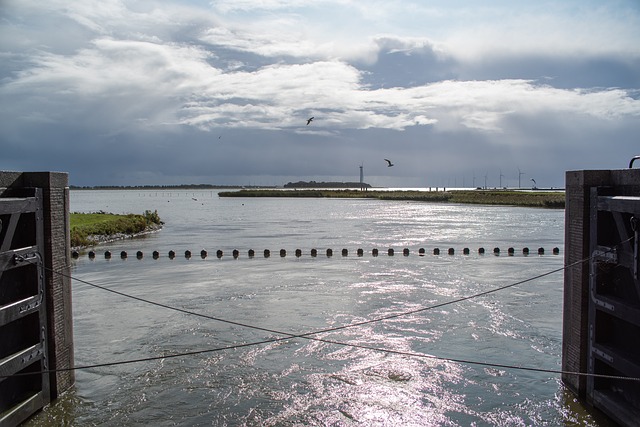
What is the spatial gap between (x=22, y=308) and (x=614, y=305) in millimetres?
10012

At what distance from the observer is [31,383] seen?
9781 mm

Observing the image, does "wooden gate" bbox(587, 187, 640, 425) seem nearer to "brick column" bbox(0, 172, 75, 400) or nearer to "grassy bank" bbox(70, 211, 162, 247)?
"brick column" bbox(0, 172, 75, 400)

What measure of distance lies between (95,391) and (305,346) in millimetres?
5133

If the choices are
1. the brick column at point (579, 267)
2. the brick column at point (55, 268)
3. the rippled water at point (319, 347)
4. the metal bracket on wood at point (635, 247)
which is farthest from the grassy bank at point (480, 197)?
the brick column at point (55, 268)

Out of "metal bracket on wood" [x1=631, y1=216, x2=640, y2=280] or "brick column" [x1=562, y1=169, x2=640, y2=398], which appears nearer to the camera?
"metal bracket on wood" [x1=631, y1=216, x2=640, y2=280]

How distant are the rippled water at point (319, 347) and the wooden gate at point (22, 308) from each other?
682 millimetres

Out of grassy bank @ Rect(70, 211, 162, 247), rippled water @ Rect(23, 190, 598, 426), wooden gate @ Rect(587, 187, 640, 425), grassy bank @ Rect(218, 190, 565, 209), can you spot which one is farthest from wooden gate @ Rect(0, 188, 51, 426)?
grassy bank @ Rect(218, 190, 565, 209)

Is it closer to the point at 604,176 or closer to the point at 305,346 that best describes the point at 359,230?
the point at 305,346

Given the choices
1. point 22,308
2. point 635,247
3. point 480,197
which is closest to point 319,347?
point 22,308

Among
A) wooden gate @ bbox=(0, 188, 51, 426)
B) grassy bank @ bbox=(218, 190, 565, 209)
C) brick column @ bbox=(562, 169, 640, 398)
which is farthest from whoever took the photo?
grassy bank @ bbox=(218, 190, 565, 209)

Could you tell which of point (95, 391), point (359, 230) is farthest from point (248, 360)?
point (359, 230)

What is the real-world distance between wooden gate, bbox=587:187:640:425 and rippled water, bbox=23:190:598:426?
825 millimetres

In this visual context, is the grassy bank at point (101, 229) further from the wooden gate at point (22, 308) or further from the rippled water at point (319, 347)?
the wooden gate at point (22, 308)

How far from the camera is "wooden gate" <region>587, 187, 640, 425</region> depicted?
852 centimetres
